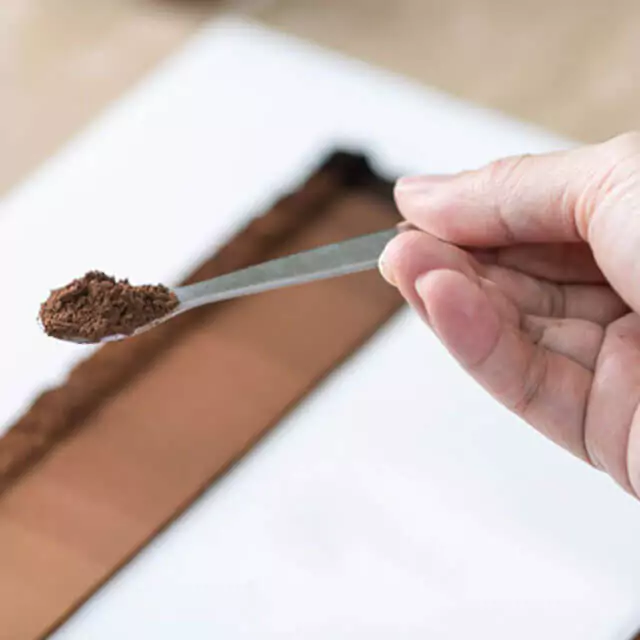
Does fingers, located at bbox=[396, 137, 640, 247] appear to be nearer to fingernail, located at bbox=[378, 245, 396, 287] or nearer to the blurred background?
fingernail, located at bbox=[378, 245, 396, 287]

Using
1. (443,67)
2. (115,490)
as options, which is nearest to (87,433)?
(115,490)

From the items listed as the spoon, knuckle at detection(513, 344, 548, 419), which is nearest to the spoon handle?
the spoon

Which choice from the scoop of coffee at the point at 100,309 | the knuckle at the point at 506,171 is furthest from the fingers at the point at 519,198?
the scoop of coffee at the point at 100,309

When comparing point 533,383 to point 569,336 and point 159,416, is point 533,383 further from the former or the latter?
point 159,416

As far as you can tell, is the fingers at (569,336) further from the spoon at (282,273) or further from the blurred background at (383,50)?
the blurred background at (383,50)

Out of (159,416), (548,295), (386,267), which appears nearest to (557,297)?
(548,295)
